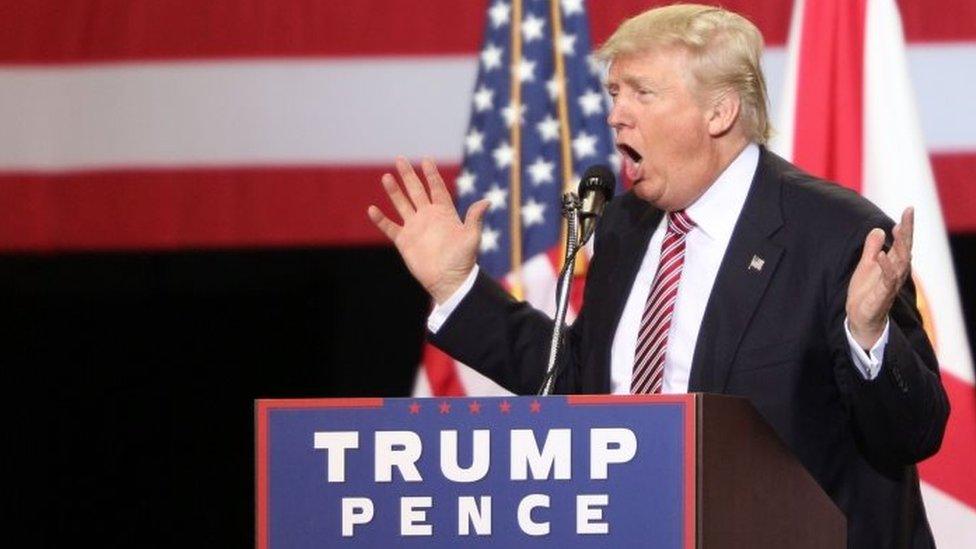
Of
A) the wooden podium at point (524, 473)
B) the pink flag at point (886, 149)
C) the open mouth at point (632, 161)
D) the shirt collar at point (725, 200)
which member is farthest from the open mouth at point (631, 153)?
the pink flag at point (886, 149)

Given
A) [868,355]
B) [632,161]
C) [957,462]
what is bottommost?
[957,462]

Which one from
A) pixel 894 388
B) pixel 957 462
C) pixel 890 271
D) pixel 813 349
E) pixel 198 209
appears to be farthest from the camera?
pixel 198 209

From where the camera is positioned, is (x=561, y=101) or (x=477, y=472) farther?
(x=561, y=101)

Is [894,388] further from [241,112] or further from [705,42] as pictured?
[241,112]

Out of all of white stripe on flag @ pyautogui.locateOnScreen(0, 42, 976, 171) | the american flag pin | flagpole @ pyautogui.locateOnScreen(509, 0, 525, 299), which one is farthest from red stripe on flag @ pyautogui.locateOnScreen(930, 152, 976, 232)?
the american flag pin

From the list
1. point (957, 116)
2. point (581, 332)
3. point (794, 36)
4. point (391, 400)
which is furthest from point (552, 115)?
point (391, 400)

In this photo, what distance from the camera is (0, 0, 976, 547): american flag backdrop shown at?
3770 mm

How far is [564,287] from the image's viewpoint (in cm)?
219

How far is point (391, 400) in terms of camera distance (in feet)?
6.32

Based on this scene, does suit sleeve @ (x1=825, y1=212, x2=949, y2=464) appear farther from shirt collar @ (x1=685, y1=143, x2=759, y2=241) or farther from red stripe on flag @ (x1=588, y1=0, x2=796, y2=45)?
red stripe on flag @ (x1=588, y1=0, x2=796, y2=45)

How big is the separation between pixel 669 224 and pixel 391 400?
75 cm

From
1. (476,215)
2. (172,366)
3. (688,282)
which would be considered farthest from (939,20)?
(172,366)

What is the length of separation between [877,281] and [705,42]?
58cm

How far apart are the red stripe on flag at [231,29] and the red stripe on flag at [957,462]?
4.37 feet
